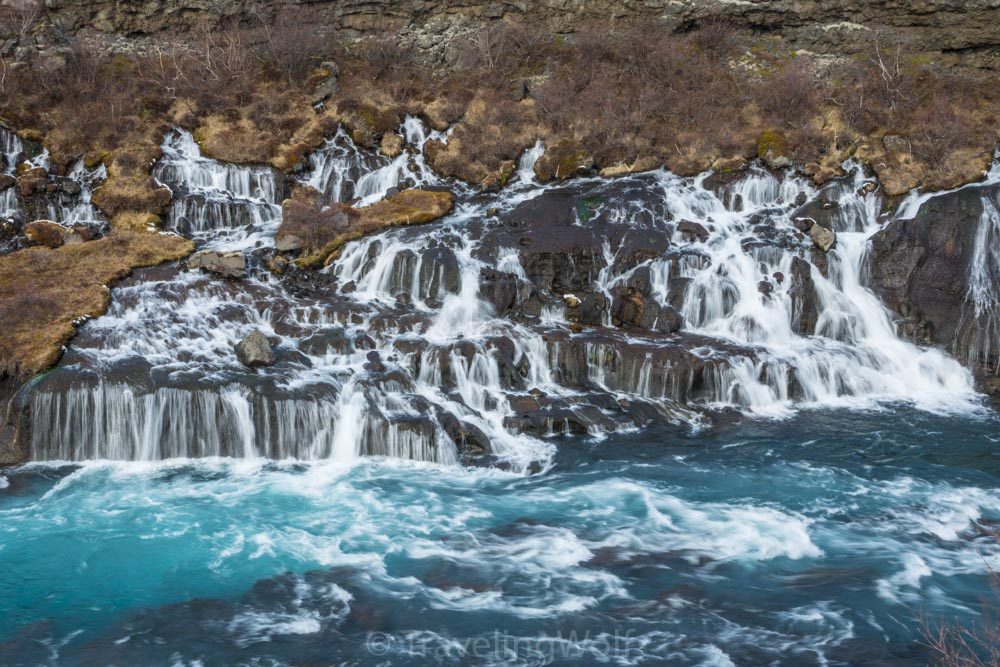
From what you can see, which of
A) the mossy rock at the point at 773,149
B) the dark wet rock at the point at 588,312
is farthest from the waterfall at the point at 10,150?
the mossy rock at the point at 773,149

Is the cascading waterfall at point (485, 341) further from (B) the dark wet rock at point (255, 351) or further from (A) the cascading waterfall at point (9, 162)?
(A) the cascading waterfall at point (9, 162)

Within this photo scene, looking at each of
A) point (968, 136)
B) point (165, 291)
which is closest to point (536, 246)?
point (165, 291)

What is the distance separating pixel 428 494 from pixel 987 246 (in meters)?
16.8

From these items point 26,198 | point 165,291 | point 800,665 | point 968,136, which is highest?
point 968,136

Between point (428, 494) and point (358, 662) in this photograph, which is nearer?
point (358, 662)

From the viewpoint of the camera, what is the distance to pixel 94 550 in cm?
1277

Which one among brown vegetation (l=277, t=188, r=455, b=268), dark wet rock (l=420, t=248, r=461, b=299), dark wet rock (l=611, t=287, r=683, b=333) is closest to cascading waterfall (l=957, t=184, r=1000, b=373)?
dark wet rock (l=611, t=287, r=683, b=333)

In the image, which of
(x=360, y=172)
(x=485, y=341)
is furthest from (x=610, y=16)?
(x=485, y=341)

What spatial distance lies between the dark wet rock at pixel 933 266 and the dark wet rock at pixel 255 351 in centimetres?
1608

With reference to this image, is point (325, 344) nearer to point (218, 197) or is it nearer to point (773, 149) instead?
point (218, 197)

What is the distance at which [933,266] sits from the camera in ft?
69.8

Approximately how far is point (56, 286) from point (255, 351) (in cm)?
625

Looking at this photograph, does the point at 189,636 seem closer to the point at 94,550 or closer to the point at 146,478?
the point at 94,550

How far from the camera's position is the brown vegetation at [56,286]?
1688cm
